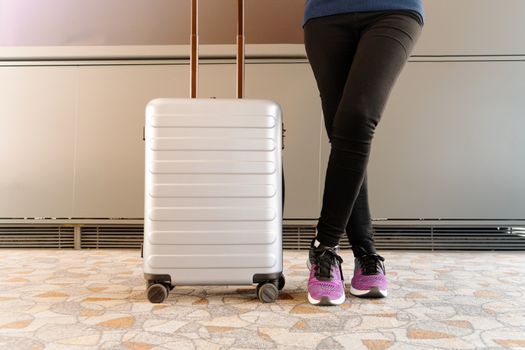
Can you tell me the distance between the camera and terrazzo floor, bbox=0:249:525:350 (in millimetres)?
906

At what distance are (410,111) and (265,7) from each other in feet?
3.95

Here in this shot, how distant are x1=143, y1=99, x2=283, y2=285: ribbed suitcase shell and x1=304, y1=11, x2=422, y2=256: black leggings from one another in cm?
17

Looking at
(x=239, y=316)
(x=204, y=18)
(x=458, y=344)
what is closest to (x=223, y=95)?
(x=204, y=18)

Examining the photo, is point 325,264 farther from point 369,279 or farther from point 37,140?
point 37,140

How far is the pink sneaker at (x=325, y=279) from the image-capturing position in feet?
3.89

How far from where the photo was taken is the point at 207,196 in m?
1.22

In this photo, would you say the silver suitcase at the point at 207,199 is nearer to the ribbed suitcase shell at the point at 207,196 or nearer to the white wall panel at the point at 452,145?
the ribbed suitcase shell at the point at 207,196

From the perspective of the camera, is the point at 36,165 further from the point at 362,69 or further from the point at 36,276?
the point at 362,69

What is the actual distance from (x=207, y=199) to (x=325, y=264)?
1.16 ft

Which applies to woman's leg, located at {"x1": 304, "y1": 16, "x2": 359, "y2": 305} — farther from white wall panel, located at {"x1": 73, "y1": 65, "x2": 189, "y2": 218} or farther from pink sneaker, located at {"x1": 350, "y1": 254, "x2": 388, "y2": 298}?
white wall panel, located at {"x1": 73, "y1": 65, "x2": 189, "y2": 218}

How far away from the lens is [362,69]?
1.17 m

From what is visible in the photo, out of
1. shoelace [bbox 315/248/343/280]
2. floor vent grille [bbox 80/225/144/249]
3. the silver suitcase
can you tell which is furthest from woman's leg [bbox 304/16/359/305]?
floor vent grille [bbox 80/225/144/249]

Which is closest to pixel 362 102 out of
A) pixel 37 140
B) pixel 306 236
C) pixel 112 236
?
pixel 306 236

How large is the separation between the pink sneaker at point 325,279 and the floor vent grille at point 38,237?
1643mm
